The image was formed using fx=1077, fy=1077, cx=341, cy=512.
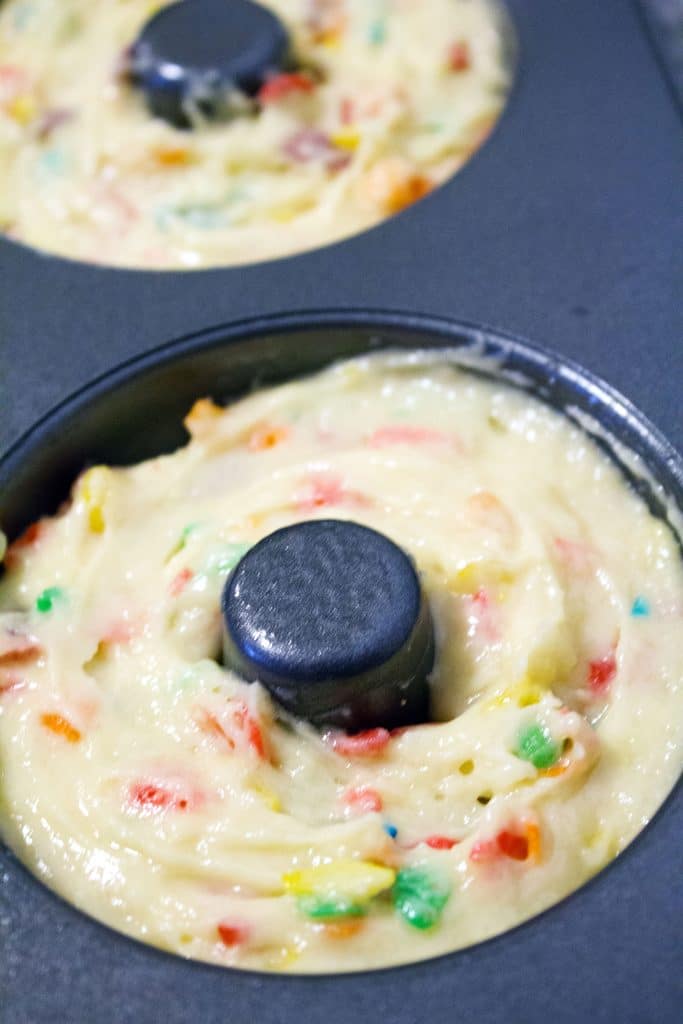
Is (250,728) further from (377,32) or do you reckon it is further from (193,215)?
(377,32)

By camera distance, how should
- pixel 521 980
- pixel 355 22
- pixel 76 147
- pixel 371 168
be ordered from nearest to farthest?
pixel 521 980 < pixel 371 168 < pixel 76 147 < pixel 355 22

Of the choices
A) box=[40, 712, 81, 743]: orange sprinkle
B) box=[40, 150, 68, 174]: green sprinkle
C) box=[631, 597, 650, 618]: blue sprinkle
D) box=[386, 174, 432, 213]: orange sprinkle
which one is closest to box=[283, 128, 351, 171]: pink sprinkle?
box=[386, 174, 432, 213]: orange sprinkle

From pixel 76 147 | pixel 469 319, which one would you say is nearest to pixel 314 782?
pixel 469 319

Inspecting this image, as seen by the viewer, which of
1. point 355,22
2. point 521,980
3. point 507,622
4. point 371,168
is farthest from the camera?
point 355,22

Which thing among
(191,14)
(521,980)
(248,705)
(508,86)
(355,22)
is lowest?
(521,980)

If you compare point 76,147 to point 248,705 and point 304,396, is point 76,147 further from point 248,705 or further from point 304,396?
point 248,705

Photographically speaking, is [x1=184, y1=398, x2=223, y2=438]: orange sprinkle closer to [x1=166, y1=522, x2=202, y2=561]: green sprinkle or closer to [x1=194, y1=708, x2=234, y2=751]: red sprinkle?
[x1=166, y1=522, x2=202, y2=561]: green sprinkle

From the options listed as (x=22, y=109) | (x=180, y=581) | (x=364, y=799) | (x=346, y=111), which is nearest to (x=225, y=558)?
(x=180, y=581)

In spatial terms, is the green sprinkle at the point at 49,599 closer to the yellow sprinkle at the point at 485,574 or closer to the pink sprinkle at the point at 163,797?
the pink sprinkle at the point at 163,797
